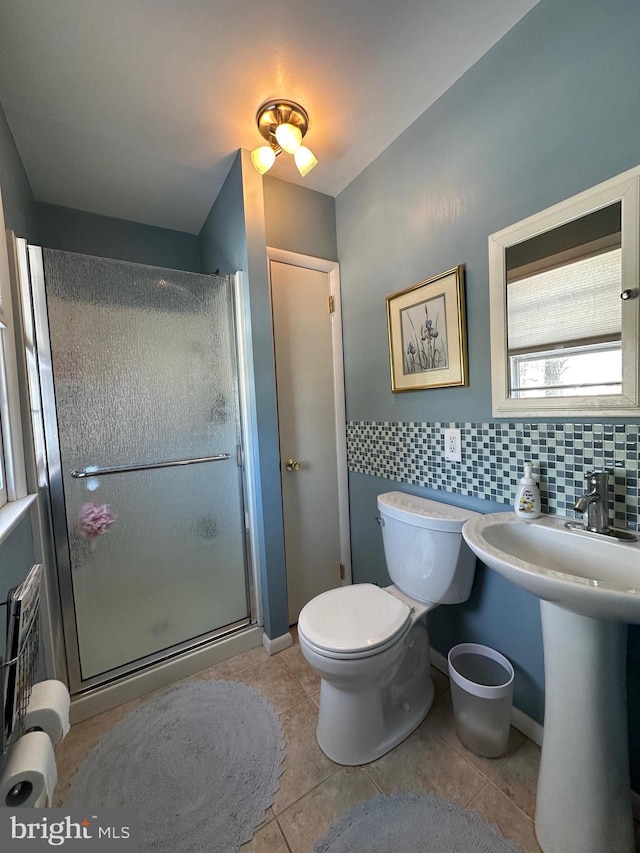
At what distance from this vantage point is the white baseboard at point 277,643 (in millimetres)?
1720

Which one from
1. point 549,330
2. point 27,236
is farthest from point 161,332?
point 549,330

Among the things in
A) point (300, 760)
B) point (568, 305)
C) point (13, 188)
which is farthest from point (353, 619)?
point (13, 188)

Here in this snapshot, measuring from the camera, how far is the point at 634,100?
2.84ft

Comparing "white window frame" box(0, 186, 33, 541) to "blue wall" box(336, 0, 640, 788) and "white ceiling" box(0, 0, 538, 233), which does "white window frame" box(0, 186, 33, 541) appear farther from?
A: "blue wall" box(336, 0, 640, 788)

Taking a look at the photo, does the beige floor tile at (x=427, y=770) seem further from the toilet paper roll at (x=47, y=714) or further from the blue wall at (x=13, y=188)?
the blue wall at (x=13, y=188)

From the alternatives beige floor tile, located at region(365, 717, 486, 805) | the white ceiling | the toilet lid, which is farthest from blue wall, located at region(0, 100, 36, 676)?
beige floor tile, located at region(365, 717, 486, 805)

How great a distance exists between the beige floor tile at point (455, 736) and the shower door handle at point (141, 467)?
1.44 metres

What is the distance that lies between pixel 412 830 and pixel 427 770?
0.19 metres

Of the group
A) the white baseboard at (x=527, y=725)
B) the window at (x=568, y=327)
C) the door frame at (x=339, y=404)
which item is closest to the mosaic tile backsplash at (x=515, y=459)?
the window at (x=568, y=327)

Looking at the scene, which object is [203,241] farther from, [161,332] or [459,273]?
[459,273]

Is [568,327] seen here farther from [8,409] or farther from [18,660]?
[8,409]

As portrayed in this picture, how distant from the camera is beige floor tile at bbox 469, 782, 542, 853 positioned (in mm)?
919

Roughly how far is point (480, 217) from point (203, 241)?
1.82 m

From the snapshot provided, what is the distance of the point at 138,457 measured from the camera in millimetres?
1534
